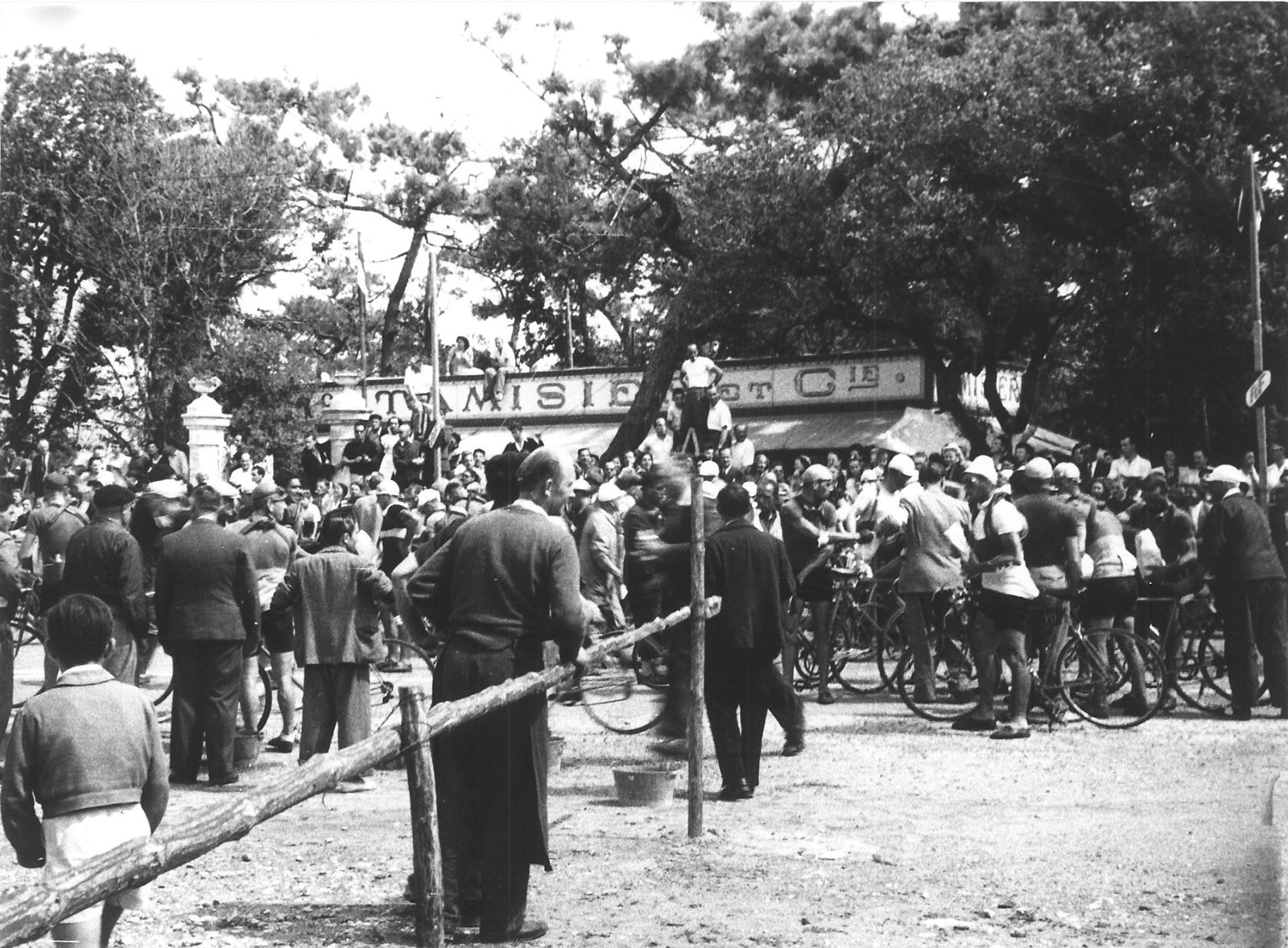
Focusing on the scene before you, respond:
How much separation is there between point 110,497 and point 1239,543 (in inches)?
298

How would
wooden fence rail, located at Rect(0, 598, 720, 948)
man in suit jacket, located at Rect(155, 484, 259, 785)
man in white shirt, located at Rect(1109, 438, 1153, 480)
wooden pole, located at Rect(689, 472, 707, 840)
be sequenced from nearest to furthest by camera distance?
wooden fence rail, located at Rect(0, 598, 720, 948) < wooden pole, located at Rect(689, 472, 707, 840) < man in suit jacket, located at Rect(155, 484, 259, 785) < man in white shirt, located at Rect(1109, 438, 1153, 480)

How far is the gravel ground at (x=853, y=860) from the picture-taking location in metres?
6.46

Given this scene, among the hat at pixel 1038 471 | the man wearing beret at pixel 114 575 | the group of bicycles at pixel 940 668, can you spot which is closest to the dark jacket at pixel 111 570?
the man wearing beret at pixel 114 575

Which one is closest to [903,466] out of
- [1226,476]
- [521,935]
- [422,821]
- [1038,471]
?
[1038,471]

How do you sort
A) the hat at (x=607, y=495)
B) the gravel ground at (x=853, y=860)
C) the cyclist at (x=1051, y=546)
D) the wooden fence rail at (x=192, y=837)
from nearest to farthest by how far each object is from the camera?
the wooden fence rail at (x=192, y=837) → the gravel ground at (x=853, y=860) → the cyclist at (x=1051, y=546) → the hat at (x=607, y=495)

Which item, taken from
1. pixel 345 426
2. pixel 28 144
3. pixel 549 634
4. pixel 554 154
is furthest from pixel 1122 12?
pixel 549 634

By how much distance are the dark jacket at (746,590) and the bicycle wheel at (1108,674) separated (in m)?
2.89

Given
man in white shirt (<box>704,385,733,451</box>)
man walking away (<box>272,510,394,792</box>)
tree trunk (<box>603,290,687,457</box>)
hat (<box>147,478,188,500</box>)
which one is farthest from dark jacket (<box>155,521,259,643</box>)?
tree trunk (<box>603,290,687,457</box>)

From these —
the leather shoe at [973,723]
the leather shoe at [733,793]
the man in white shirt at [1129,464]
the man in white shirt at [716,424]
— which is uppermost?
the man in white shirt at [716,424]

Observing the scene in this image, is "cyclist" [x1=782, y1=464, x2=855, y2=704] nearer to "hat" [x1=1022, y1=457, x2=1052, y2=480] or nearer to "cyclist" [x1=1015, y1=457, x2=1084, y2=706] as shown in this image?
"cyclist" [x1=1015, y1=457, x2=1084, y2=706]

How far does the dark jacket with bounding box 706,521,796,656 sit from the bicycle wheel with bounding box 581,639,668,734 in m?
1.54

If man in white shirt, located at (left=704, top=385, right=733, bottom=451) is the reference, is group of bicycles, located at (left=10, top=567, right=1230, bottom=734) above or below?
below

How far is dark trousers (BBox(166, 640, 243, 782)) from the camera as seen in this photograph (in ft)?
31.9

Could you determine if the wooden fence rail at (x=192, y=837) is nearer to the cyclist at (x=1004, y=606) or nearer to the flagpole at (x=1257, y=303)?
the cyclist at (x=1004, y=606)
